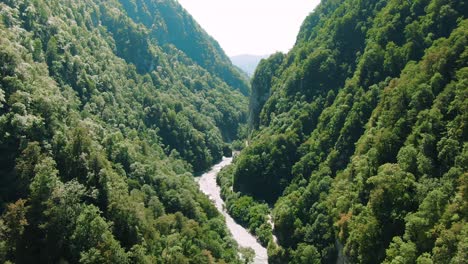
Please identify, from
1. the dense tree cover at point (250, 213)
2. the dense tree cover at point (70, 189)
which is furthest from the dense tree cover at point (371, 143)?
the dense tree cover at point (70, 189)

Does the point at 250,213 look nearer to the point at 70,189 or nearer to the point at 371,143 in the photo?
the point at 371,143

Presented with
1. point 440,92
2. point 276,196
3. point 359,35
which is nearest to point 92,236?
point 440,92

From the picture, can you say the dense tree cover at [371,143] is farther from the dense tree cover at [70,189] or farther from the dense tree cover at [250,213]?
the dense tree cover at [70,189]

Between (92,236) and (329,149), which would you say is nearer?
(92,236)

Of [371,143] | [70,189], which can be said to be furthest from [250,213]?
[70,189]

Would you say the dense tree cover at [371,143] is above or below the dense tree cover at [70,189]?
above

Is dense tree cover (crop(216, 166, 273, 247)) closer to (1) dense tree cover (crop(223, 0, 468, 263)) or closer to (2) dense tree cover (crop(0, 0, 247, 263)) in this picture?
(1) dense tree cover (crop(223, 0, 468, 263))

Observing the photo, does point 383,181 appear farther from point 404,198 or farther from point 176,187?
point 176,187

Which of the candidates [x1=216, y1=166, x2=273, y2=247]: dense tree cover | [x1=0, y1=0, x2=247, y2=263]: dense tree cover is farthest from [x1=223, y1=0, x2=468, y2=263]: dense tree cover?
[x1=0, y1=0, x2=247, y2=263]: dense tree cover
